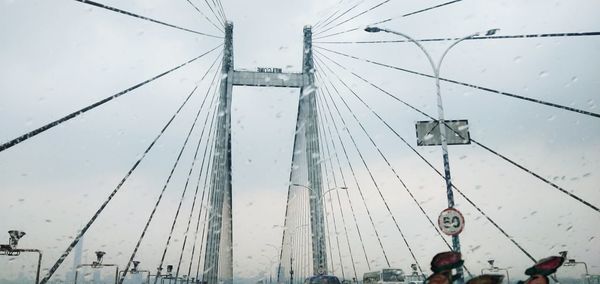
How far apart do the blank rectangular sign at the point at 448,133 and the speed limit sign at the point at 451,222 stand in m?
2.09

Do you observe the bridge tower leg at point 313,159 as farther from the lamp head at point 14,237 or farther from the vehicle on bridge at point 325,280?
the lamp head at point 14,237

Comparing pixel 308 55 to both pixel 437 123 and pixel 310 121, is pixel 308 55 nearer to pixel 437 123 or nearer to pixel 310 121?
pixel 310 121

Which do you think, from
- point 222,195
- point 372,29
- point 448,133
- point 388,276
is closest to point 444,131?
point 448,133

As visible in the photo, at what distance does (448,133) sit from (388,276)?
12.5 m

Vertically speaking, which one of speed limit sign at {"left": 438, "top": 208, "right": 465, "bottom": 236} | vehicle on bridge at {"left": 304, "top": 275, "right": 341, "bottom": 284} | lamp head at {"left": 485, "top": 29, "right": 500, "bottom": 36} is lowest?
vehicle on bridge at {"left": 304, "top": 275, "right": 341, "bottom": 284}

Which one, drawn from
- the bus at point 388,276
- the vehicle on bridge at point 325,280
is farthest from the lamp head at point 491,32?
the bus at point 388,276

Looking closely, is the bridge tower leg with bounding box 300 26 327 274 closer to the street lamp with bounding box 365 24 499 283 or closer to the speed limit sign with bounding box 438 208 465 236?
the street lamp with bounding box 365 24 499 283

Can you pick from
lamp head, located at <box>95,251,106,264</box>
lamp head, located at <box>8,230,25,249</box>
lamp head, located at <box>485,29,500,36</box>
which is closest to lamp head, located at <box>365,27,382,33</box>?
lamp head, located at <box>485,29,500,36</box>

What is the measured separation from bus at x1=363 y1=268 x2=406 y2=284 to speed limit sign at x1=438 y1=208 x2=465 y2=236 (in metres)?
12.7

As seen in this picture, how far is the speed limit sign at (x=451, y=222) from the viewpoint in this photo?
36.6ft

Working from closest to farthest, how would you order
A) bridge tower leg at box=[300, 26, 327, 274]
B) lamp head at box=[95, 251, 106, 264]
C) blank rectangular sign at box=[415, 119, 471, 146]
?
blank rectangular sign at box=[415, 119, 471, 146] → bridge tower leg at box=[300, 26, 327, 274] → lamp head at box=[95, 251, 106, 264]

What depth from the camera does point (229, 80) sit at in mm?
26797

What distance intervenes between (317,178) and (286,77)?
6.00 meters

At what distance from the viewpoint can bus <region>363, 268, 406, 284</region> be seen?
76.8ft
